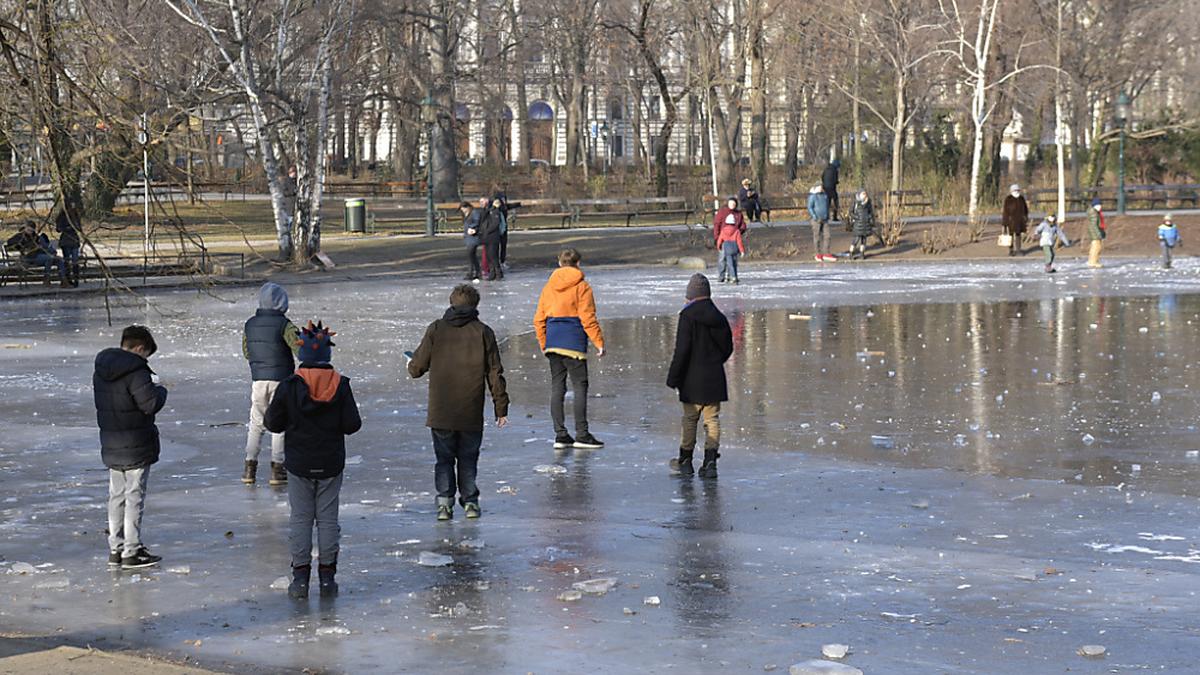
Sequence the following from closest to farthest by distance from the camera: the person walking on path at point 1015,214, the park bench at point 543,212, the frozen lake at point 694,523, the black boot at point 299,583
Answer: the frozen lake at point 694,523, the black boot at point 299,583, the person walking on path at point 1015,214, the park bench at point 543,212

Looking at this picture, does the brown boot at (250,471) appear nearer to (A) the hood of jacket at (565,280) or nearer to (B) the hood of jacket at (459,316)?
(B) the hood of jacket at (459,316)

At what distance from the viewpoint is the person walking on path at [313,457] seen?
932 centimetres

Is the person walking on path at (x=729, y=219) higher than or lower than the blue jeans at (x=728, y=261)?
higher

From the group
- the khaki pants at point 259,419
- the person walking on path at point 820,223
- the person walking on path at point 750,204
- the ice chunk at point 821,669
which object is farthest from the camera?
the person walking on path at point 750,204

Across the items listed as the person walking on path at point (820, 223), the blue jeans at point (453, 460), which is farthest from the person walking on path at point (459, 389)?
the person walking on path at point (820, 223)

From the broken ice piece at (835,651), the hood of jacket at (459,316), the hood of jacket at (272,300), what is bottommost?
the broken ice piece at (835,651)

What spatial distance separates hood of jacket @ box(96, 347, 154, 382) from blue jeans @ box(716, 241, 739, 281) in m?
23.8

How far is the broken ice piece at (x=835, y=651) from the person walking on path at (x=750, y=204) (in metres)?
38.1

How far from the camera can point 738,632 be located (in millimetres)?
8461

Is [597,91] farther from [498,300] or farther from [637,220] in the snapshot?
[498,300]

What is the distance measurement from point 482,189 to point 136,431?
61.8m

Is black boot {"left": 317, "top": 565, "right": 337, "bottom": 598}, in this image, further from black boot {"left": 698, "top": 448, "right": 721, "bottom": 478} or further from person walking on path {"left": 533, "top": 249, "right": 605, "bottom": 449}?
person walking on path {"left": 533, "top": 249, "right": 605, "bottom": 449}

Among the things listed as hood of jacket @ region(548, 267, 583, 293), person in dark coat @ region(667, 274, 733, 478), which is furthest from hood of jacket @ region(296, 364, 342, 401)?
hood of jacket @ region(548, 267, 583, 293)

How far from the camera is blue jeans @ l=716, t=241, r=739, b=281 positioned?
109ft
